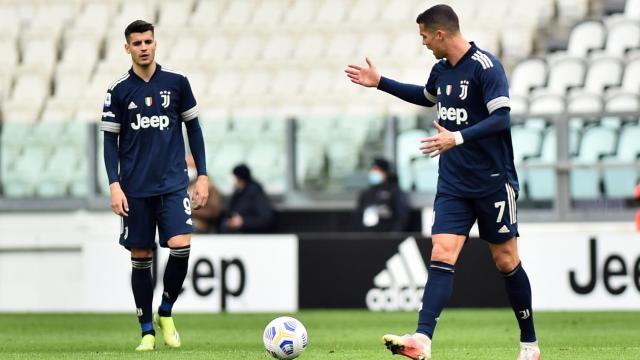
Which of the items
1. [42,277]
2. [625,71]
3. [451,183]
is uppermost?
[625,71]

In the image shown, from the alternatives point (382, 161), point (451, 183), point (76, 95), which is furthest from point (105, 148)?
point (76, 95)

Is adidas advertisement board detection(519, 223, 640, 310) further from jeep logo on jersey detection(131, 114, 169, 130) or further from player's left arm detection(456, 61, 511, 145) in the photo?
player's left arm detection(456, 61, 511, 145)

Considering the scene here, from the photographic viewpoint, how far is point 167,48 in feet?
66.0

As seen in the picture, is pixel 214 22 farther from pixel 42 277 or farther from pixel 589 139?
pixel 589 139

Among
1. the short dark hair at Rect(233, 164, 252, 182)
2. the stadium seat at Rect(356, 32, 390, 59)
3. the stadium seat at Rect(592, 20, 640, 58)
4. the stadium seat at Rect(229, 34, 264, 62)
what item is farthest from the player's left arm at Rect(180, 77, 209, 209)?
the stadium seat at Rect(229, 34, 264, 62)

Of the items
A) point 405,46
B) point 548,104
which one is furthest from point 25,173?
point 548,104

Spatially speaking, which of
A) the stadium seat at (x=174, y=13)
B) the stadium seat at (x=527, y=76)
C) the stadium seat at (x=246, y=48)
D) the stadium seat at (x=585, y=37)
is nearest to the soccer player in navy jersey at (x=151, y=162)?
the stadium seat at (x=527, y=76)

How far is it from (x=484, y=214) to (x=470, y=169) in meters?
0.26

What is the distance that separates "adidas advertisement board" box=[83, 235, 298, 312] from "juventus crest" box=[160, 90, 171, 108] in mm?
6099

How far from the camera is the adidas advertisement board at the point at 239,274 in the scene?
15078mm

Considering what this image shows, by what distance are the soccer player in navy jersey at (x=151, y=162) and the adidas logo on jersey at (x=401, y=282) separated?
590 cm

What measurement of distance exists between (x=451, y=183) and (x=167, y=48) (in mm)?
13050

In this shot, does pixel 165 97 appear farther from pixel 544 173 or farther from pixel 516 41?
pixel 516 41

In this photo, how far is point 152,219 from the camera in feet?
30.1
